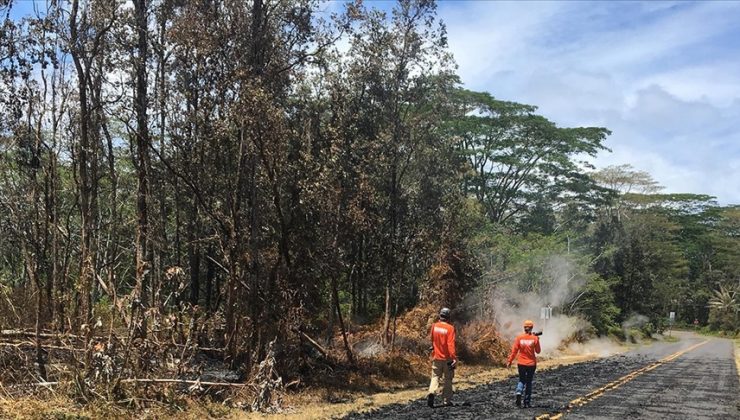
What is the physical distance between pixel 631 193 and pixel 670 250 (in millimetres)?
8191

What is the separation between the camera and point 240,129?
1623 cm

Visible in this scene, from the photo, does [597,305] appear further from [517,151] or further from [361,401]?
[361,401]

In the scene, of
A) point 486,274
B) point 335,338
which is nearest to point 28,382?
point 335,338

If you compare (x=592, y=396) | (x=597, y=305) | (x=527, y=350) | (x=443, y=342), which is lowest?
(x=592, y=396)

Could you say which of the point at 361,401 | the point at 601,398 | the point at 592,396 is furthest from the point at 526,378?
the point at 361,401

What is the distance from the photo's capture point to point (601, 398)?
50.5 ft

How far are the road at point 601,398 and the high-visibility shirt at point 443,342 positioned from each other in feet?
3.47

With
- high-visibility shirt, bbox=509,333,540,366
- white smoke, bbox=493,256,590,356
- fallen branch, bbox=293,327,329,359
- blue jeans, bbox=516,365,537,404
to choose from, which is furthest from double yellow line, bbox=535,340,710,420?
white smoke, bbox=493,256,590,356

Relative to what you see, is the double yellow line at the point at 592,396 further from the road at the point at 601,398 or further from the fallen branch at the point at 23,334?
the fallen branch at the point at 23,334

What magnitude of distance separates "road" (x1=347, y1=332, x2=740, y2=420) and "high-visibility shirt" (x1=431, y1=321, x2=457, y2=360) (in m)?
1.06

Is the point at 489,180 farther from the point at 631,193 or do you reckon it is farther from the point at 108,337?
the point at 108,337

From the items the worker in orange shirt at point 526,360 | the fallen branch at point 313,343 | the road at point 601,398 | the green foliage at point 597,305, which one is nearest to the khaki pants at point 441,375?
the road at point 601,398

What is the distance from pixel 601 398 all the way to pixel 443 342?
16.9 feet

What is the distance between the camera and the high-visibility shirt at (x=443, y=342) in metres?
12.9
